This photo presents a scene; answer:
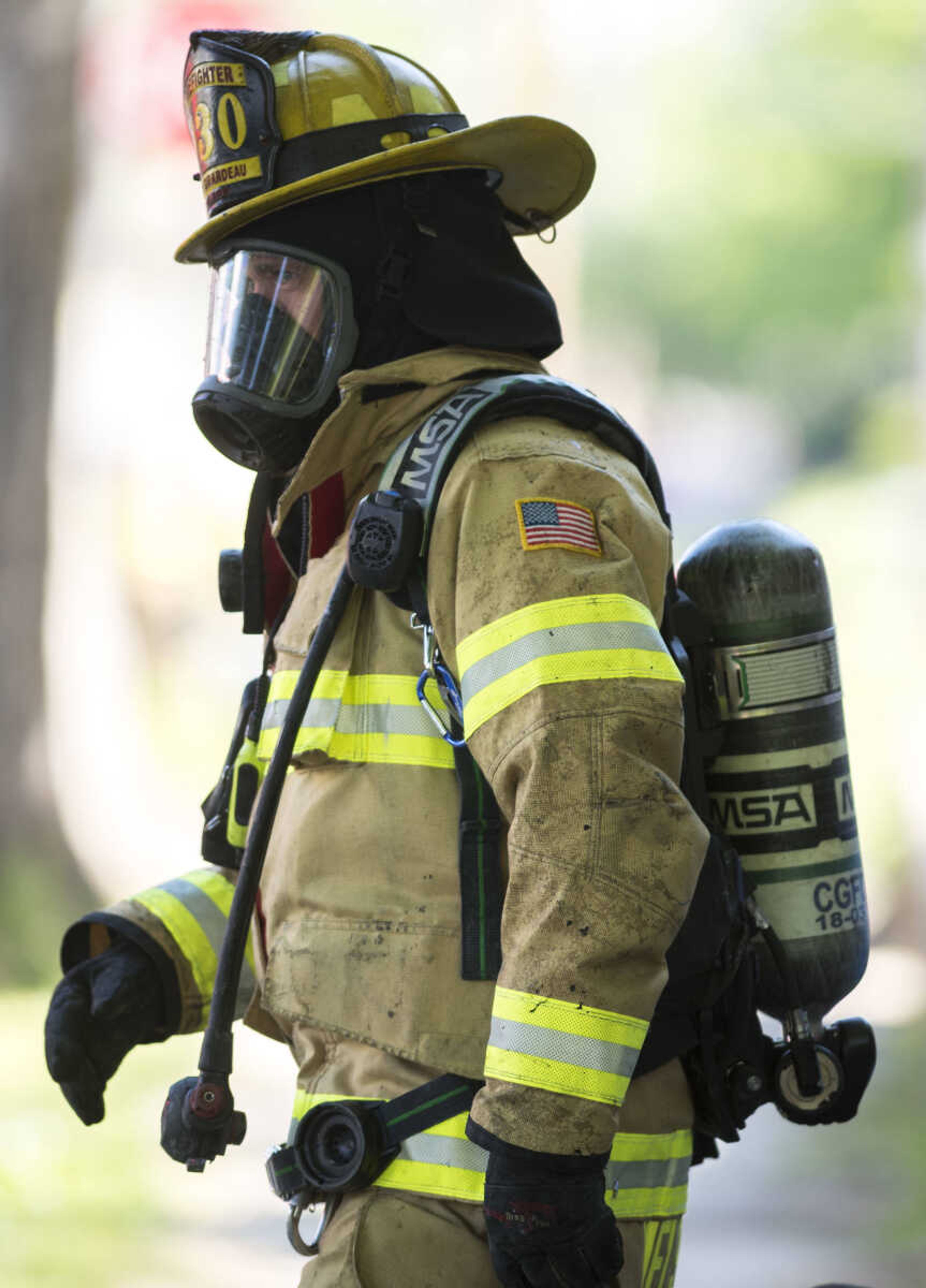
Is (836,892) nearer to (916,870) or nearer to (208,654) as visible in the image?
(916,870)

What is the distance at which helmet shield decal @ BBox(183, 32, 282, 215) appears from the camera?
8.33 feet

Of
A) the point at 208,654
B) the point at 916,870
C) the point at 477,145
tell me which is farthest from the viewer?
the point at 208,654

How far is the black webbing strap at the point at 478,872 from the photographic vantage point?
2.14m

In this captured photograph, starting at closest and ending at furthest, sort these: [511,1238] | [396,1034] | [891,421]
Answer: [511,1238], [396,1034], [891,421]

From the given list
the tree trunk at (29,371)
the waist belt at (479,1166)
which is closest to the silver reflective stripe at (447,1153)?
the waist belt at (479,1166)

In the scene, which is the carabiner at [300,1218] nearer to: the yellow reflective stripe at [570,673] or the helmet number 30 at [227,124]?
the yellow reflective stripe at [570,673]

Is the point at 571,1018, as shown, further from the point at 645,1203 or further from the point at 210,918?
the point at 210,918

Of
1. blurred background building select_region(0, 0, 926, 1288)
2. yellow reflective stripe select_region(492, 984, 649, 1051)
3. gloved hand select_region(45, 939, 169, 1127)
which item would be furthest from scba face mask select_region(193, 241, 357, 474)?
blurred background building select_region(0, 0, 926, 1288)

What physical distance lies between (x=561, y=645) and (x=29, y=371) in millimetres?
7544

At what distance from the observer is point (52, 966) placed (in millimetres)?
8422

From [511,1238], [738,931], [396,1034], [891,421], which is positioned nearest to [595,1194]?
[511,1238]

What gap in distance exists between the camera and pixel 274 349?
2502mm

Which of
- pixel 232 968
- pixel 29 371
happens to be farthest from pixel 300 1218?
pixel 29 371

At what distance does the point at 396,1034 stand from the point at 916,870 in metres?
8.15
